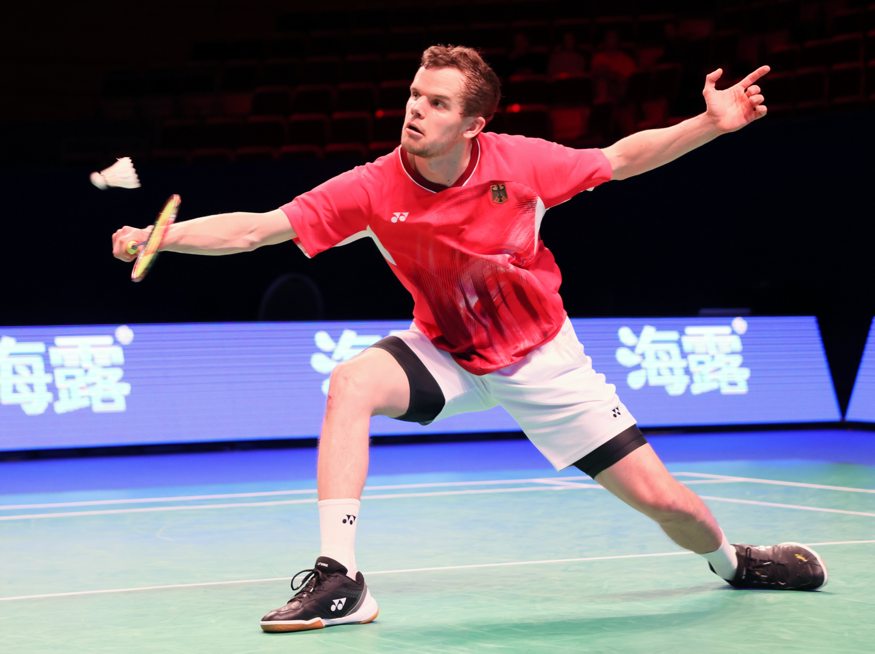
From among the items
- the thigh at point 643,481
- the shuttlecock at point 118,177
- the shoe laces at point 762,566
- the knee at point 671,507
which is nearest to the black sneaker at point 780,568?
the shoe laces at point 762,566

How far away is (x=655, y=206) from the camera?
13.4 metres

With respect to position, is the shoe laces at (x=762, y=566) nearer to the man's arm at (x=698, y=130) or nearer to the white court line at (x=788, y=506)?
the man's arm at (x=698, y=130)

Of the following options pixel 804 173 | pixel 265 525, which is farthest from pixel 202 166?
pixel 265 525

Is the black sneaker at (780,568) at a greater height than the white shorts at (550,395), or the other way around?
the white shorts at (550,395)

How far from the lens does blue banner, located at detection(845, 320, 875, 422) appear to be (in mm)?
11305

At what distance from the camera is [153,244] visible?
407 centimetres

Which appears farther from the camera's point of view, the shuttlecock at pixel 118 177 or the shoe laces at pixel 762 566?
the shoe laces at pixel 762 566

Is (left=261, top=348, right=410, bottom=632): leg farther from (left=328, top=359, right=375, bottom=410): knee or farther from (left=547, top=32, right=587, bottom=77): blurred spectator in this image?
(left=547, top=32, right=587, bottom=77): blurred spectator

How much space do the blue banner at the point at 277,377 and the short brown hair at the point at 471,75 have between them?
19.6 ft

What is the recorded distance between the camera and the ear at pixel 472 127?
4.46m

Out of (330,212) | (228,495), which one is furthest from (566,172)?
(228,495)

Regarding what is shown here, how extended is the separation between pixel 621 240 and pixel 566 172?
30.0ft

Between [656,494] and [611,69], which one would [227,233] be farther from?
[611,69]

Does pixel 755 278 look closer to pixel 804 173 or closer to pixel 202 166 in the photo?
pixel 804 173
